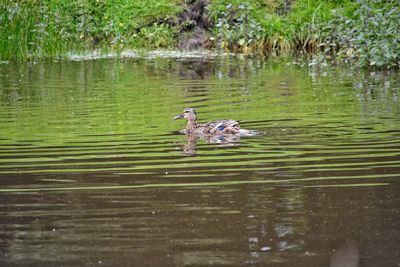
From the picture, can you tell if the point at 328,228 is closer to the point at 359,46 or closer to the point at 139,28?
the point at 359,46

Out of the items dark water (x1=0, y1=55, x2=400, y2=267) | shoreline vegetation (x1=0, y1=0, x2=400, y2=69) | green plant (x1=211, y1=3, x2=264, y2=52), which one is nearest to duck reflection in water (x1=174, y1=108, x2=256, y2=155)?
dark water (x1=0, y1=55, x2=400, y2=267)

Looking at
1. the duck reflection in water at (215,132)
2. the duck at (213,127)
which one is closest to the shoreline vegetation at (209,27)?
the duck at (213,127)

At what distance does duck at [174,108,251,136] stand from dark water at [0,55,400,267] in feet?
0.89

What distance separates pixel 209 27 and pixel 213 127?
1836 cm

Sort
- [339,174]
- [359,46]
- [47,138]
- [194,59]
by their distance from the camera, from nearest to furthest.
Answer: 1. [339,174]
2. [47,138]
3. [359,46]
4. [194,59]

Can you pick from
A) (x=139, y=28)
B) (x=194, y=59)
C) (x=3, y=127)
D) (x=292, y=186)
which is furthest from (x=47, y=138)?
(x=139, y=28)

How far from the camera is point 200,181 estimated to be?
855 centimetres

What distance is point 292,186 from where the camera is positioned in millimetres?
8195

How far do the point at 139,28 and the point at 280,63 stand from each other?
28.0ft

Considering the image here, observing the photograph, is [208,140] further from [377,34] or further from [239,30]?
[239,30]

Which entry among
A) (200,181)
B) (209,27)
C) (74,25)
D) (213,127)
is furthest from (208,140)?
(209,27)

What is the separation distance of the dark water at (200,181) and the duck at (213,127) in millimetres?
272

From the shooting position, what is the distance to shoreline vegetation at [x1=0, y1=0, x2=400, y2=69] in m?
20.5

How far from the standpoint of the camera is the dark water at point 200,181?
252 inches
